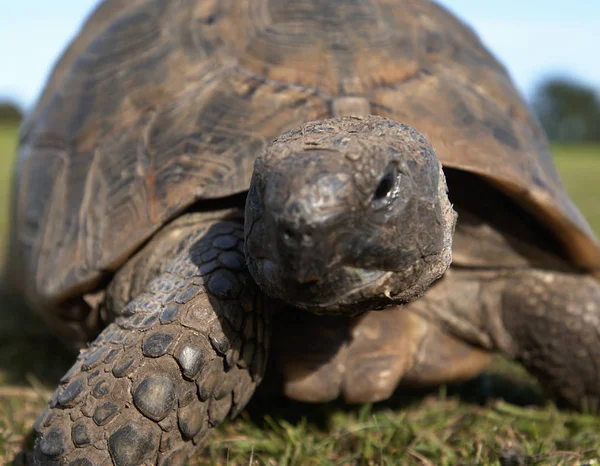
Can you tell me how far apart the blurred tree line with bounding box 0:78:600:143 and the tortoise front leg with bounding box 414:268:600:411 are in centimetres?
7026

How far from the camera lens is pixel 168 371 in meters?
1.58

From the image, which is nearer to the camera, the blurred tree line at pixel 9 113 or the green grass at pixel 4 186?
the green grass at pixel 4 186

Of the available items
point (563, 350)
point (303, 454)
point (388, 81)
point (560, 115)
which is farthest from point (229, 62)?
point (560, 115)

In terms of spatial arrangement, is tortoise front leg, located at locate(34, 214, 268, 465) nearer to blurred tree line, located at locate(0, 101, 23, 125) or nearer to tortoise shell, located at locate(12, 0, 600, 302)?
tortoise shell, located at locate(12, 0, 600, 302)

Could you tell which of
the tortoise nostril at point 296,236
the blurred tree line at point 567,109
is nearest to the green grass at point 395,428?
the tortoise nostril at point 296,236

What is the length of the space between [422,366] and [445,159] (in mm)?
711

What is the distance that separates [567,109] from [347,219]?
7735 cm

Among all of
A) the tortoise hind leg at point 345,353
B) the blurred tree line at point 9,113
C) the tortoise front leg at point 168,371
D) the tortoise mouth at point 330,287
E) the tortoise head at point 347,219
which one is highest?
the tortoise head at point 347,219

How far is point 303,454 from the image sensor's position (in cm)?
199

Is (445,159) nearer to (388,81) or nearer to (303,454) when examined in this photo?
(388,81)

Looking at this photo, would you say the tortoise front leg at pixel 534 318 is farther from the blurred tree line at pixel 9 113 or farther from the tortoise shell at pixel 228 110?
the blurred tree line at pixel 9 113

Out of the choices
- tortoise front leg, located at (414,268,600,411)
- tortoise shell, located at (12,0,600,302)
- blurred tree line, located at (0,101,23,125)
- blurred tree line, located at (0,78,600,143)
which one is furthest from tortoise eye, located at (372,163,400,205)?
blurred tree line, located at (0,78,600,143)

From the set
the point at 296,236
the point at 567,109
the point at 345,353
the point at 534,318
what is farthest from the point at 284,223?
the point at 567,109

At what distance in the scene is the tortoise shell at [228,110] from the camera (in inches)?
82.7
